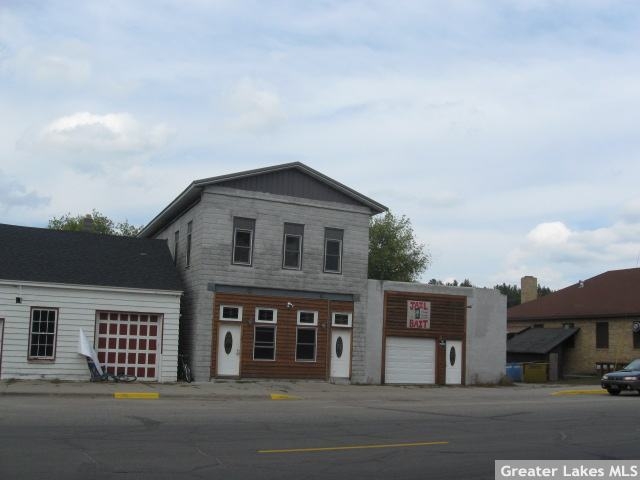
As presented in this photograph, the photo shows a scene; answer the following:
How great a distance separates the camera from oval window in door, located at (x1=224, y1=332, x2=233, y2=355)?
90.5 ft

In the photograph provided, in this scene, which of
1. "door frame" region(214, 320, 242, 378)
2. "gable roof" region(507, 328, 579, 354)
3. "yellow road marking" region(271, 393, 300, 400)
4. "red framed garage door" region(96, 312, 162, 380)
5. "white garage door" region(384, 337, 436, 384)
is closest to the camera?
"yellow road marking" region(271, 393, 300, 400)

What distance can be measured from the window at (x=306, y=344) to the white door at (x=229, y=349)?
2.37 meters

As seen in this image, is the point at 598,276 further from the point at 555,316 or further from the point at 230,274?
the point at 230,274

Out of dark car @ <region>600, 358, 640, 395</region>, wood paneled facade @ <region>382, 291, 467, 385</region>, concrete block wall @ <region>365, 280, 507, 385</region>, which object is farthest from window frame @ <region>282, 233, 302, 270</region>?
dark car @ <region>600, 358, 640, 395</region>

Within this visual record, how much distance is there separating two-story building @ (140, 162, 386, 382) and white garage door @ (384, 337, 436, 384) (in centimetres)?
85

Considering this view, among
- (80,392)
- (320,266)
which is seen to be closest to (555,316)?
(320,266)

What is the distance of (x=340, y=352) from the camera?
29.6 metres

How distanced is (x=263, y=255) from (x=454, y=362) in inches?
370

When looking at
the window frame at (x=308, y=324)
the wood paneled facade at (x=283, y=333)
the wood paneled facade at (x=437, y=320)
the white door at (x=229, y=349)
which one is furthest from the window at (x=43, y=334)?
the wood paneled facade at (x=437, y=320)

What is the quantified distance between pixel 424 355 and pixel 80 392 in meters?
14.5

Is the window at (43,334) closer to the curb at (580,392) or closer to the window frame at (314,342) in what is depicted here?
the window frame at (314,342)

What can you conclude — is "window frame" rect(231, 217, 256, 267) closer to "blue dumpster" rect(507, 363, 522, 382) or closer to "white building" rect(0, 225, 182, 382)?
"white building" rect(0, 225, 182, 382)

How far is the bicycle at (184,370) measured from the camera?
27.3 m

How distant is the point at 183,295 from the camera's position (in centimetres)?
2967
